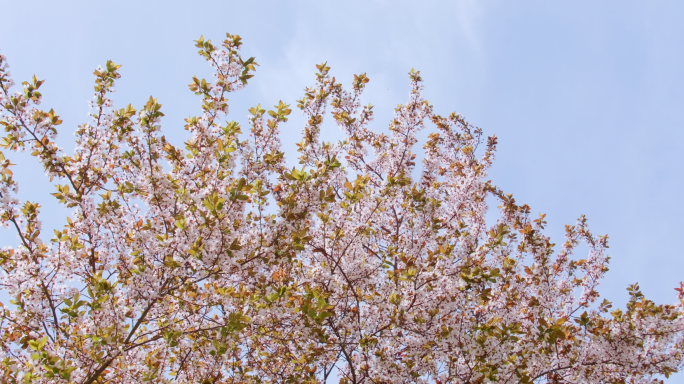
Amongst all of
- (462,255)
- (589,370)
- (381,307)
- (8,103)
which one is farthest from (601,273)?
(8,103)

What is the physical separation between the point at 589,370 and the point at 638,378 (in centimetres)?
112

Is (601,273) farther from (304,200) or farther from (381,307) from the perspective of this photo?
(304,200)

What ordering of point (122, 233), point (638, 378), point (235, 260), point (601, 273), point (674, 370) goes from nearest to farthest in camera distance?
point (235, 260)
point (122, 233)
point (674, 370)
point (638, 378)
point (601, 273)

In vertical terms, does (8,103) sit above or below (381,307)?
above

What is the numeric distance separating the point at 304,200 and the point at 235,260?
1.01m

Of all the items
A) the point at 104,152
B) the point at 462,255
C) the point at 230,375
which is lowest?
the point at 230,375

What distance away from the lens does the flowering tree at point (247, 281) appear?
4504 millimetres

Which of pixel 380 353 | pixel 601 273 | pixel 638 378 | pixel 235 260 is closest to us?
pixel 235 260

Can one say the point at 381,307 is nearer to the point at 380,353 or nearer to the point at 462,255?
the point at 380,353

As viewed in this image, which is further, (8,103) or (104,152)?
(104,152)

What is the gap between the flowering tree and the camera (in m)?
4.50

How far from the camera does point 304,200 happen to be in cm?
Result: 464

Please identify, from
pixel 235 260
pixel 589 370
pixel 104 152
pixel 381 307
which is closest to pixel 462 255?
pixel 381 307

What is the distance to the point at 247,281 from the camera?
5.76 metres
